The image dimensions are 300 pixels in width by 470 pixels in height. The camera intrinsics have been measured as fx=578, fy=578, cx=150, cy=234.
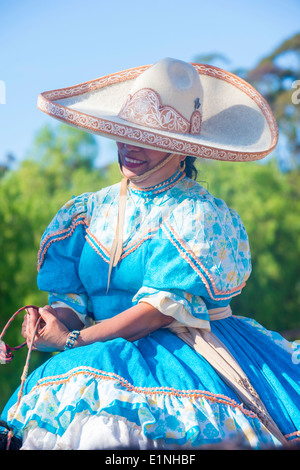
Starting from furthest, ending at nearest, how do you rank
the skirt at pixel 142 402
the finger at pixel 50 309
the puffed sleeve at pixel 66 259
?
1. the puffed sleeve at pixel 66 259
2. the finger at pixel 50 309
3. the skirt at pixel 142 402

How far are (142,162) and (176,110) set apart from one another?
257 mm

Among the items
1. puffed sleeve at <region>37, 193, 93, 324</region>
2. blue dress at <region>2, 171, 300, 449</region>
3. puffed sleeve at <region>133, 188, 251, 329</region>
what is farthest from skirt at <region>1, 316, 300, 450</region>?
puffed sleeve at <region>37, 193, 93, 324</region>

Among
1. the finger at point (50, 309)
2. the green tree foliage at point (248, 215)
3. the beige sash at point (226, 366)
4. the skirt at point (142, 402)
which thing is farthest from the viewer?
the green tree foliage at point (248, 215)

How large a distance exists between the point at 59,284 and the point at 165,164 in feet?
2.21

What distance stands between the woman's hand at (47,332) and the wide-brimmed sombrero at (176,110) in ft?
2.43

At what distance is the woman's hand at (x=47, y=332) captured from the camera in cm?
218

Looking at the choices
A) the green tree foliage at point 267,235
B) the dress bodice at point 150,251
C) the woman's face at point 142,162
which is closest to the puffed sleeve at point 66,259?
the dress bodice at point 150,251

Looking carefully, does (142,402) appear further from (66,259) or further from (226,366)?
(66,259)

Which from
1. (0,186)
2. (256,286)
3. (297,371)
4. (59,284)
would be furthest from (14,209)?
(297,371)

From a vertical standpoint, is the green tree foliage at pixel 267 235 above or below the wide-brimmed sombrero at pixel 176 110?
below

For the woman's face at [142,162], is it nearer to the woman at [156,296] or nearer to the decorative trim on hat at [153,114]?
the woman at [156,296]

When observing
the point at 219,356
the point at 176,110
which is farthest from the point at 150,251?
the point at 176,110

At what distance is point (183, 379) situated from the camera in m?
2.00

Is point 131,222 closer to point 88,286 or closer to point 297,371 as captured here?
point 88,286
